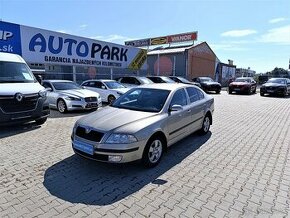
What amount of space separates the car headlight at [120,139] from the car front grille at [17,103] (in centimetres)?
408

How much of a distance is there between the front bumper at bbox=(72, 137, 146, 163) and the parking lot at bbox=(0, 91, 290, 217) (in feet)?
→ 1.11

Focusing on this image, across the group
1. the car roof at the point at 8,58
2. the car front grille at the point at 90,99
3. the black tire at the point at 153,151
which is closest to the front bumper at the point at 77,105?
the car front grille at the point at 90,99

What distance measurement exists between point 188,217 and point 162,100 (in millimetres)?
2570

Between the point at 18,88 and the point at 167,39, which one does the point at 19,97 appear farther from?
the point at 167,39

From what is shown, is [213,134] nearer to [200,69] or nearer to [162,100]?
[162,100]

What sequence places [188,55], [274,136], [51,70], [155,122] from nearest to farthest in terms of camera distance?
[155,122] → [274,136] → [51,70] → [188,55]

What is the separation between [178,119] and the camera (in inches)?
202

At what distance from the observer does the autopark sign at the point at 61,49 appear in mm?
12586

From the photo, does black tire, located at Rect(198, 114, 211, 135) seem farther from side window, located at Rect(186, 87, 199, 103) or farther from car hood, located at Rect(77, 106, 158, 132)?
car hood, located at Rect(77, 106, 158, 132)

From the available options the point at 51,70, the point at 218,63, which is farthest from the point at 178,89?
the point at 218,63

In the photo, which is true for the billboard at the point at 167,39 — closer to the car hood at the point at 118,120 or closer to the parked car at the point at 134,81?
the parked car at the point at 134,81

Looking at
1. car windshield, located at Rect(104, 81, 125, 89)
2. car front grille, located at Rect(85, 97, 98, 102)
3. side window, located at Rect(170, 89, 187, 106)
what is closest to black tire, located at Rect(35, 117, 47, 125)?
car front grille, located at Rect(85, 97, 98, 102)

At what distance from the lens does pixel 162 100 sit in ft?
16.7

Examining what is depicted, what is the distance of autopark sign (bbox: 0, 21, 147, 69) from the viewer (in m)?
12.6
